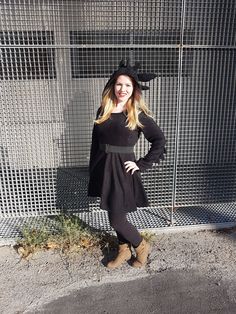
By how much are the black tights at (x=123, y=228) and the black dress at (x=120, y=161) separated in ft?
0.26

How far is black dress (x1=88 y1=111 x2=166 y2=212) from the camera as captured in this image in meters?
3.07

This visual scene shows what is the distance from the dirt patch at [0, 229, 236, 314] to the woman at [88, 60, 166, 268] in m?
0.21

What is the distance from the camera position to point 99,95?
3996 millimetres

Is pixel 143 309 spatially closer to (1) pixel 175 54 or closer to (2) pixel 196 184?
(2) pixel 196 184

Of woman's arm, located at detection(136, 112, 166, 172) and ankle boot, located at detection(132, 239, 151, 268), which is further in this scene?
ankle boot, located at detection(132, 239, 151, 268)

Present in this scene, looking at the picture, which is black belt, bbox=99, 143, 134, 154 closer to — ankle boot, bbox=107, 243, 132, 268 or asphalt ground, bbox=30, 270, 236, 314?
ankle boot, bbox=107, 243, 132, 268

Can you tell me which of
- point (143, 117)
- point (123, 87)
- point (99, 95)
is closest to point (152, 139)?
point (143, 117)

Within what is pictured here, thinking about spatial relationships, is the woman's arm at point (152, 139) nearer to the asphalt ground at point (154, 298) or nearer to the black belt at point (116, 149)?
the black belt at point (116, 149)

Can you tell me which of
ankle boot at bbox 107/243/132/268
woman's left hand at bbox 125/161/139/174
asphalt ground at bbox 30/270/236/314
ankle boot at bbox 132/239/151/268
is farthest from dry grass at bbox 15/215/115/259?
woman's left hand at bbox 125/161/139/174

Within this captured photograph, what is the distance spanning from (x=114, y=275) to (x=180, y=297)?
2.09 ft

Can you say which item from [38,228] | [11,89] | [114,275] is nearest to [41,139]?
[11,89]

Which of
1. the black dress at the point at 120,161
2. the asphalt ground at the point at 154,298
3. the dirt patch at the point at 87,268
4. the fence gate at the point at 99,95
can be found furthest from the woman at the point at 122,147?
the fence gate at the point at 99,95

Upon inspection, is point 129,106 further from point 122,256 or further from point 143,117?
point 122,256

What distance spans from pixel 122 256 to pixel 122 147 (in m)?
1.09
